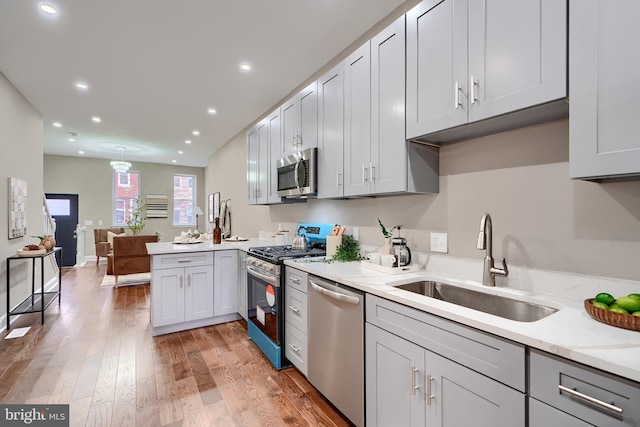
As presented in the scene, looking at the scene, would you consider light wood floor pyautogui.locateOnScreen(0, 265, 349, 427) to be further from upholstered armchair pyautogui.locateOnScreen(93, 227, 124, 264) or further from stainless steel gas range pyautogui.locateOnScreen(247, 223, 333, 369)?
upholstered armchair pyautogui.locateOnScreen(93, 227, 124, 264)

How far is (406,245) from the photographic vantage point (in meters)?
2.05

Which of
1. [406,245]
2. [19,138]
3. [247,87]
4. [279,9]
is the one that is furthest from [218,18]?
[19,138]

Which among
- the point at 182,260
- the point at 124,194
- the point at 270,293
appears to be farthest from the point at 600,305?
the point at 124,194

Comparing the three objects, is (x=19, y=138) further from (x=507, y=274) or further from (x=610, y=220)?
(x=610, y=220)

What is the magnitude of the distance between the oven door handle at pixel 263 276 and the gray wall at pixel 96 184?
742cm

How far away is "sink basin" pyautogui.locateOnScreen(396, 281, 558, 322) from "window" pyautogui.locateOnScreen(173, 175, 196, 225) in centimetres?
913

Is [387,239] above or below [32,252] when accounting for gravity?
above

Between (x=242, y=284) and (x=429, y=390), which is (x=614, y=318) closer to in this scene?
(x=429, y=390)

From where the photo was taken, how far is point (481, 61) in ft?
4.52

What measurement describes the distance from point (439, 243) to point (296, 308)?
1.15m

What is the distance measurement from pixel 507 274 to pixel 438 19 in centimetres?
137

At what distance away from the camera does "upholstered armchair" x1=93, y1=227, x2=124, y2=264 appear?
24.3 feet

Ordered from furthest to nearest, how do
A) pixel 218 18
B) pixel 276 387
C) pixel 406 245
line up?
pixel 218 18 → pixel 276 387 → pixel 406 245

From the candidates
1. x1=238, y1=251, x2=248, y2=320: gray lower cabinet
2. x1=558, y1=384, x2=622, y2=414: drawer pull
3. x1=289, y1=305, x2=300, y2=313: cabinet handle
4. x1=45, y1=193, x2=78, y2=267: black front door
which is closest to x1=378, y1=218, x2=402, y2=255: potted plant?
x1=289, y1=305, x2=300, y2=313: cabinet handle
